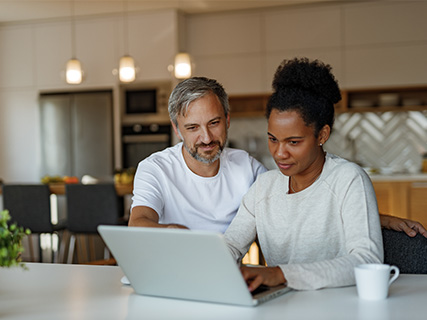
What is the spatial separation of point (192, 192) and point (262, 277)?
84 centimetres

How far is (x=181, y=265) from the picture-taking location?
1.23 m

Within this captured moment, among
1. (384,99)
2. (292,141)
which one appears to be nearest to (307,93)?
(292,141)

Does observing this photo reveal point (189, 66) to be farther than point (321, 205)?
Yes

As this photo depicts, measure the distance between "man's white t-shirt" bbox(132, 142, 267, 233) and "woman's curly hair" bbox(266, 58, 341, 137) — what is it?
0.53 metres

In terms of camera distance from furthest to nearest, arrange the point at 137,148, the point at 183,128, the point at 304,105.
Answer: the point at 137,148
the point at 183,128
the point at 304,105

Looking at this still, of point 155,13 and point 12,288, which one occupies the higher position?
point 155,13

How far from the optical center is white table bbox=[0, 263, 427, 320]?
1181mm

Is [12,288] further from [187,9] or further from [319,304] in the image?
[187,9]

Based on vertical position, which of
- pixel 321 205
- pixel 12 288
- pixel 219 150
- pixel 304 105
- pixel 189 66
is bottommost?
pixel 12 288

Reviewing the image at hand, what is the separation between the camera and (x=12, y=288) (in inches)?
58.8

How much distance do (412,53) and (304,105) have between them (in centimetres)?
478

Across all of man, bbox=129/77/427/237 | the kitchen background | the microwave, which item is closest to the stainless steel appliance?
the kitchen background

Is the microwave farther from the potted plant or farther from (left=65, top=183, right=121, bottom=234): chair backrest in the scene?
the potted plant

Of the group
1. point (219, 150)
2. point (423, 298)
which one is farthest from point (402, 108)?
point (423, 298)
